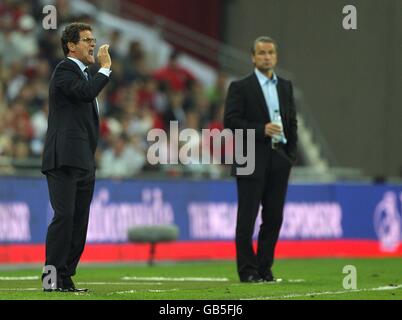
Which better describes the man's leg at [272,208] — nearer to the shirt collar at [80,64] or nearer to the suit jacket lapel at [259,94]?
the suit jacket lapel at [259,94]

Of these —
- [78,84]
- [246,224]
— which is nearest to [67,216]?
[78,84]

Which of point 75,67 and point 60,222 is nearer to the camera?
point 60,222

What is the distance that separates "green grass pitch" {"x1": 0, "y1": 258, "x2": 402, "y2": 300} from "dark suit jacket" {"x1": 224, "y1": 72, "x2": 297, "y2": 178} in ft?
4.51

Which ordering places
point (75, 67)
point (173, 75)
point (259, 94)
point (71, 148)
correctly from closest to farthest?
point (71, 148) → point (75, 67) → point (259, 94) → point (173, 75)

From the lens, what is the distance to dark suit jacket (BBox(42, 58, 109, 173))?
10930 mm

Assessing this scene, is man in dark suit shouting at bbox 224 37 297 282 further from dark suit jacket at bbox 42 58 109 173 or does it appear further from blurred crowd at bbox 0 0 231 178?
blurred crowd at bbox 0 0 231 178

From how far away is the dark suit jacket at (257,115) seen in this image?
1305cm

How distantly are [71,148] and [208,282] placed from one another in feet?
9.50

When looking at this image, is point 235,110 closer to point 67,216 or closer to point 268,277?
point 268,277

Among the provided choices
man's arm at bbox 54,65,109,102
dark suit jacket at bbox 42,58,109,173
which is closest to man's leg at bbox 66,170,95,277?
dark suit jacket at bbox 42,58,109,173

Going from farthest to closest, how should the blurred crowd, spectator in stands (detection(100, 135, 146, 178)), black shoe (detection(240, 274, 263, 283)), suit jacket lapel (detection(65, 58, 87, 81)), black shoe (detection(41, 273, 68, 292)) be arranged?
spectator in stands (detection(100, 135, 146, 178)), the blurred crowd, black shoe (detection(240, 274, 263, 283)), suit jacket lapel (detection(65, 58, 87, 81)), black shoe (detection(41, 273, 68, 292))

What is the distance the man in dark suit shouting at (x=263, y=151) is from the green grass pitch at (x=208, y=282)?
0.43m

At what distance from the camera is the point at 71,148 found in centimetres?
1102

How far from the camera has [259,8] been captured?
1238 inches
